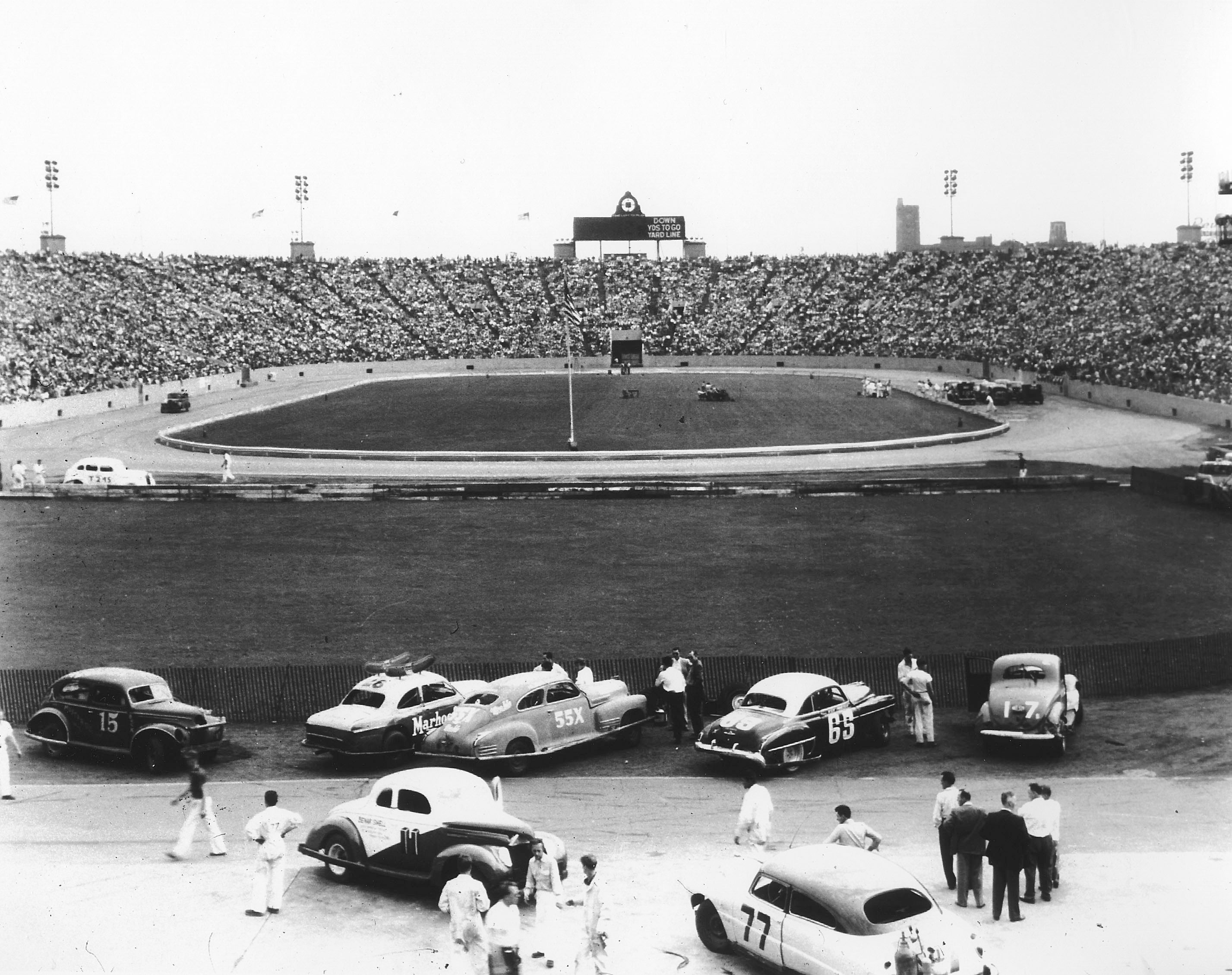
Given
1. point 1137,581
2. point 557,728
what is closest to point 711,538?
point 1137,581

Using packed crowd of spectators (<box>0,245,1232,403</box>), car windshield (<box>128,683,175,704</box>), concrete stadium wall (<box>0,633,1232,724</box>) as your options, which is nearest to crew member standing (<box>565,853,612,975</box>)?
concrete stadium wall (<box>0,633,1232,724</box>)

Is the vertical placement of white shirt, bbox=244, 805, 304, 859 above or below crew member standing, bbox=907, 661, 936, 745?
above

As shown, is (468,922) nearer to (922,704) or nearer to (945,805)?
(945,805)

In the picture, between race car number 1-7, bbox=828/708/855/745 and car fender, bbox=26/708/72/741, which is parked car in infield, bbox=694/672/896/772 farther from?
car fender, bbox=26/708/72/741

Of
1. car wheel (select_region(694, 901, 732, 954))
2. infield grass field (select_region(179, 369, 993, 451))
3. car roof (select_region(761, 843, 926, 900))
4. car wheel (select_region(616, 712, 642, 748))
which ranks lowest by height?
car wheel (select_region(616, 712, 642, 748))

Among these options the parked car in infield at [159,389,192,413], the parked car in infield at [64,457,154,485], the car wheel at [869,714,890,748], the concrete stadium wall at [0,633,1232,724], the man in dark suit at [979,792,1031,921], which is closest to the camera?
the man in dark suit at [979,792,1031,921]

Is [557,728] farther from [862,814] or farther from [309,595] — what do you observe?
[309,595]
